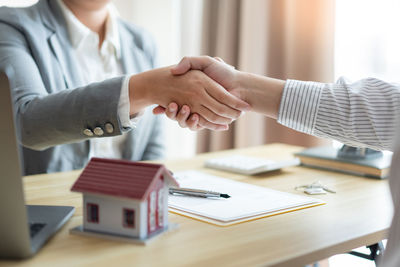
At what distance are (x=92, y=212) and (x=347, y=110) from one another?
23.5 inches

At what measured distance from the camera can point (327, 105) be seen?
1072mm

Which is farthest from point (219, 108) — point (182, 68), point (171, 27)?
point (171, 27)

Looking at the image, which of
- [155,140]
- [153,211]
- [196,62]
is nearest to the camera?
[153,211]

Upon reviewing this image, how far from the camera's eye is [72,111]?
1128 mm

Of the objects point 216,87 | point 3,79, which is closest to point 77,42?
point 216,87

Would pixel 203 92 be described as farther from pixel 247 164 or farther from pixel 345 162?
pixel 345 162

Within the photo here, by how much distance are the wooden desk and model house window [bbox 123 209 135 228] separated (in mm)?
32

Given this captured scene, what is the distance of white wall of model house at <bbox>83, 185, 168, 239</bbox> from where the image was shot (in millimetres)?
727

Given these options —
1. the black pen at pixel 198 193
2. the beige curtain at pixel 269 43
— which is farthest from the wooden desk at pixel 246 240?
the beige curtain at pixel 269 43

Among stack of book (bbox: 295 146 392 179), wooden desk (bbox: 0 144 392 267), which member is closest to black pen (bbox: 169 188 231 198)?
wooden desk (bbox: 0 144 392 267)

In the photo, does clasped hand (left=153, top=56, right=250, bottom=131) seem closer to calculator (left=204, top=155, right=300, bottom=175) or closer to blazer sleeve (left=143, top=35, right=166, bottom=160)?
calculator (left=204, top=155, right=300, bottom=175)

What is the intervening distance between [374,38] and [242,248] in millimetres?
1335

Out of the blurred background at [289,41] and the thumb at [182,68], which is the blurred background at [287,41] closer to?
the blurred background at [289,41]

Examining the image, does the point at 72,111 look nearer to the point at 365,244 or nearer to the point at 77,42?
the point at 77,42
